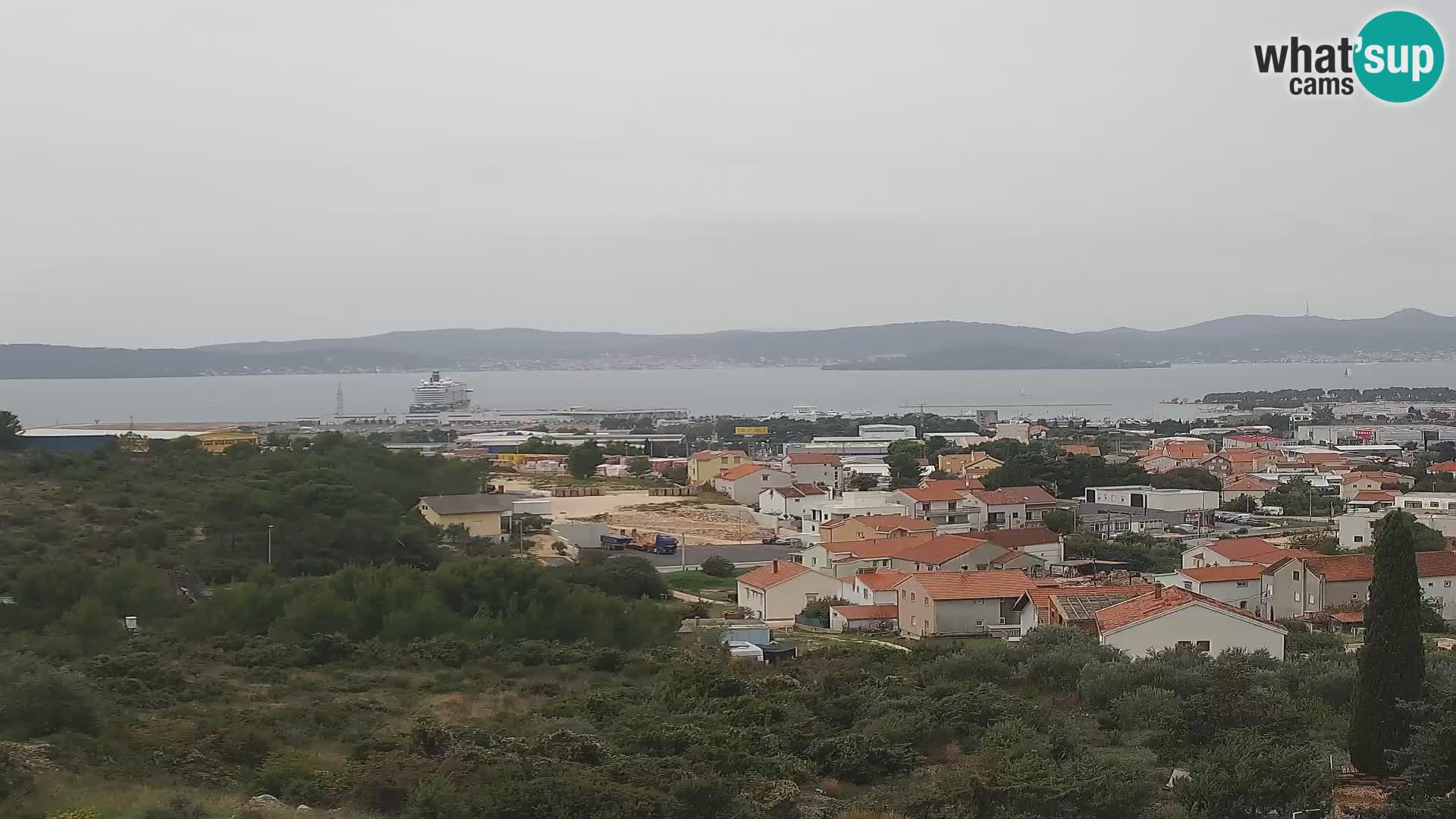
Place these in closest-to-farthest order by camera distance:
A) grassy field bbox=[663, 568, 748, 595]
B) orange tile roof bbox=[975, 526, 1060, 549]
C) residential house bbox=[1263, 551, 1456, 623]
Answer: residential house bbox=[1263, 551, 1456, 623] → grassy field bbox=[663, 568, 748, 595] → orange tile roof bbox=[975, 526, 1060, 549]

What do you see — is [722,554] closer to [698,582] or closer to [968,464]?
[698,582]

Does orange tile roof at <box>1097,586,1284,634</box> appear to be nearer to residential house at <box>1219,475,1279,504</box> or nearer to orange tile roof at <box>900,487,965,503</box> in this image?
orange tile roof at <box>900,487,965,503</box>

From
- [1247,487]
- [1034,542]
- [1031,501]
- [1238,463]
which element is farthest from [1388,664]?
[1238,463]


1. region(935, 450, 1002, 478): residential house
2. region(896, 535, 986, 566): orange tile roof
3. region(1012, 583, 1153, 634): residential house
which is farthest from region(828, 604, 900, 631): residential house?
region(935, 450, 1002, 478): residential house

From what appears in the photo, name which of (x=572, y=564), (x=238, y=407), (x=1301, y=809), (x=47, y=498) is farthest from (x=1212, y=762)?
(x=238, y=407)

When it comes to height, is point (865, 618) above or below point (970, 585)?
below

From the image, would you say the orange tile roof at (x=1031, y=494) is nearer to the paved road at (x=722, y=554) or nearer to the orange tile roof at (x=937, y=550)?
the paved road at (x=722, y=554)

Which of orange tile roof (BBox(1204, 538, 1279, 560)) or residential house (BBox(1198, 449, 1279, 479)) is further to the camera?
residential house (BBox(1198, 449, 1279, 479))
